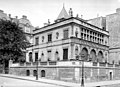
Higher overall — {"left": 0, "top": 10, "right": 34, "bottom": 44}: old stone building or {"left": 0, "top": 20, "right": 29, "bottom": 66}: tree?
{"left": 0, "top": 10, "right": 34, "bottom": 44}: old stone building

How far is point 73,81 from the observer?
23.3 m

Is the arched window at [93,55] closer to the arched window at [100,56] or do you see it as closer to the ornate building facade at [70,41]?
the ornate building facade at [70,41]


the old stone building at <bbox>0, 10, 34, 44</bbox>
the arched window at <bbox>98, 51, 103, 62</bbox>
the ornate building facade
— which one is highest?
the old stone building at <bbox>0, 10, 34, 44</bbox>

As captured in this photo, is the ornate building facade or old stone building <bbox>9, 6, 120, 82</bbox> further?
the ornate building facade

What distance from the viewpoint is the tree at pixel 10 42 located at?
35781mm

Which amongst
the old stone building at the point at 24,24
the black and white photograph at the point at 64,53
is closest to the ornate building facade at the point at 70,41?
the black and white photograph at the point at 64,53

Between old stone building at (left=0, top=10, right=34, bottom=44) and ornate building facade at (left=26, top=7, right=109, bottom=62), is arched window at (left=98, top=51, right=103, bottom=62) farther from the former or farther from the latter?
old stone building at (left=0, top=10, right=34, bottom=44)

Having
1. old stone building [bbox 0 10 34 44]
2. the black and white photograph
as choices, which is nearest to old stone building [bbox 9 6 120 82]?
the black and white photograph

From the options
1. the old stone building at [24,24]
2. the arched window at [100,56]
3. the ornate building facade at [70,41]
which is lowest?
the arched window at [100,56]

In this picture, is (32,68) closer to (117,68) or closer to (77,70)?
(77,70)

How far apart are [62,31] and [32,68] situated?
8.97 metres

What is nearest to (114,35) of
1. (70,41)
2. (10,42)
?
(70,41)

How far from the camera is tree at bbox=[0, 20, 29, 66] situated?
3578cm

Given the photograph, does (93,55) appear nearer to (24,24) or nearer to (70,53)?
(70,53)
